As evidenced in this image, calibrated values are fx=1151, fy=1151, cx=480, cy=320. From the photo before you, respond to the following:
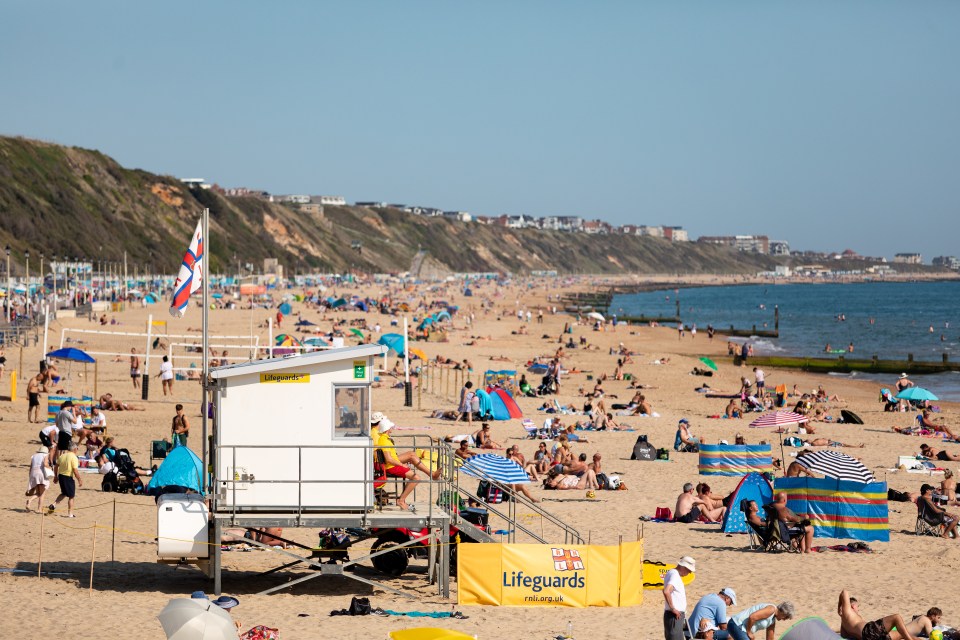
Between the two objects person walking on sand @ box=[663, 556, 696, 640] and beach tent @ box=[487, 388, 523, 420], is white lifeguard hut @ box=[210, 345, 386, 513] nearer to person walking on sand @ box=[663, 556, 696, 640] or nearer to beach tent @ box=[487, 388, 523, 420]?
person walking on sand @ box=[663, 556, 696, 640]

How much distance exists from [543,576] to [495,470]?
11.5ft

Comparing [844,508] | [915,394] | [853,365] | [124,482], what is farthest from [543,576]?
[853,365]

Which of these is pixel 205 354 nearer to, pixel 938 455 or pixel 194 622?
pixel 194 622

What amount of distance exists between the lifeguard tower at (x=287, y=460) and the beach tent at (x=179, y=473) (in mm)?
1524

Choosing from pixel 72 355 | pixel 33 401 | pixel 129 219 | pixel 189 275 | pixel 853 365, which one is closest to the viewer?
pixel 189 275

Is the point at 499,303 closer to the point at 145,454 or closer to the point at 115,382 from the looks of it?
the point at 115,382

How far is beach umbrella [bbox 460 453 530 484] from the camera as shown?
49.1ft

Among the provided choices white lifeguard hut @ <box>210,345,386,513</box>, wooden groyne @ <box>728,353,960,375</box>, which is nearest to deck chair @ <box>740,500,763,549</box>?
white lifeguard hut @ <box>210,345,386,513</box>

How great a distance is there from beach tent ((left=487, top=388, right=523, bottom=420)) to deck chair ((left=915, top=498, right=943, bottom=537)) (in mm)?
11516

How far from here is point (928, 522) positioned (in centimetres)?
1538

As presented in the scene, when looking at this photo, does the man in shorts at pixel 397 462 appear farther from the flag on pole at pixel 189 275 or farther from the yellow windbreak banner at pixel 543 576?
the flag on pole at pixel 189 275

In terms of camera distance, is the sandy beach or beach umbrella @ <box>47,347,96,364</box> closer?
the sandy beach

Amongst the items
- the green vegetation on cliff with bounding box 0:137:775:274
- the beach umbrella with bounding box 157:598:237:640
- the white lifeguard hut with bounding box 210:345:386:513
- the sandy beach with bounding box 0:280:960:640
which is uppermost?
the green vegetation on cliff with bounding box 0:137:775:274

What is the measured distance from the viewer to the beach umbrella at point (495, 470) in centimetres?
1496
